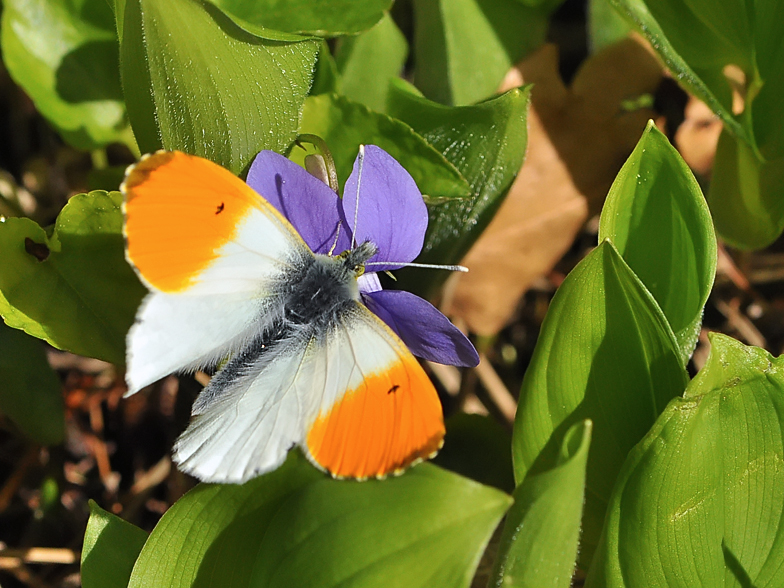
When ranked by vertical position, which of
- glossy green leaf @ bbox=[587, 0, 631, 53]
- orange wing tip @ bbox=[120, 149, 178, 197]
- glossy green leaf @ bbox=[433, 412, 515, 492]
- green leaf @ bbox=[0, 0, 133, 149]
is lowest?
glossy green leaf @ bbox=[433, 412, 515, 492]

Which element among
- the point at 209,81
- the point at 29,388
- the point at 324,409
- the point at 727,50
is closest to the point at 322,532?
the point at 324,409

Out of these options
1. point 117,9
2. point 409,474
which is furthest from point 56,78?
point 409,474

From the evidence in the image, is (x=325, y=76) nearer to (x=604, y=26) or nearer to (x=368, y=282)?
(x=368, y=282)

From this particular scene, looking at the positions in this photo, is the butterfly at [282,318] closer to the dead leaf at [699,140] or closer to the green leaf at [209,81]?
the green leaf at [209,81]

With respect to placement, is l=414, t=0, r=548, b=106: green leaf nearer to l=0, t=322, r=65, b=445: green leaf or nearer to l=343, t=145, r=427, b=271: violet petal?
l=343, t=145, r=427, b=271: violet petal

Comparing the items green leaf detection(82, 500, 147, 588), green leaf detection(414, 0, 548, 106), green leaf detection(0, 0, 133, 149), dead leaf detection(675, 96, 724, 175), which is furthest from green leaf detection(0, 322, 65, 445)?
dead leaf detection(675, 96, 724, 175)

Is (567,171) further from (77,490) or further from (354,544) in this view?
(77,490)

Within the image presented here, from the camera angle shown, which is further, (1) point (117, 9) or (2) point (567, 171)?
(2) point (567, 171)
